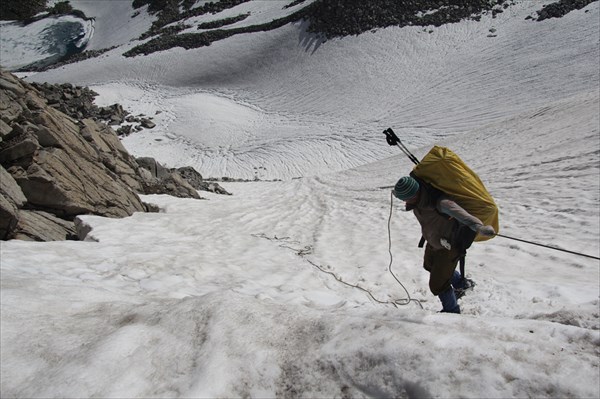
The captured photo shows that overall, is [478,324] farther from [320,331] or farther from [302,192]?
[302,192]

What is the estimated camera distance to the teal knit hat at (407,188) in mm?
3543

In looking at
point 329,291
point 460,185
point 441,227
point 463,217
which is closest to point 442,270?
point 441,227

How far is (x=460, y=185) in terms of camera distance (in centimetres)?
355

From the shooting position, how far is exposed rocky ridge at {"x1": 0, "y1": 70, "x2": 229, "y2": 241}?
22.1 ft

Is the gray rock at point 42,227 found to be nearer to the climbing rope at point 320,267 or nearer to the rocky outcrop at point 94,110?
the climbing rope at point 320,267

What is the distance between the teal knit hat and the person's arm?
0.86 ft

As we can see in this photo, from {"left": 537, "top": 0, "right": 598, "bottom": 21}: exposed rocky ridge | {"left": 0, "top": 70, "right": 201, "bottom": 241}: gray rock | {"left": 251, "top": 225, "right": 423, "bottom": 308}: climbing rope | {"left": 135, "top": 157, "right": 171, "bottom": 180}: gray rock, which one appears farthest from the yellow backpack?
{"left": 537, "top": 0, "right": 598, "bottom": 21}: exposed rocky ridge

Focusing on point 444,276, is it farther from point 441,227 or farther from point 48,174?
point 48,174

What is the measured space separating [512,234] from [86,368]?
7315 millimetres

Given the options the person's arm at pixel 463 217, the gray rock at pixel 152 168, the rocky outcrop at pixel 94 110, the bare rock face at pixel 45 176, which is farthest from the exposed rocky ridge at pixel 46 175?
the rocky outcrop at pixel 94 110

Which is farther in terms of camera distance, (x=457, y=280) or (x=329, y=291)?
(x=329, y=291)

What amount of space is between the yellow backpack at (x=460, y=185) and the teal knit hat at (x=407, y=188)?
0.67 feet

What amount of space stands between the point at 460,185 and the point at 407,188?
471 millimetres

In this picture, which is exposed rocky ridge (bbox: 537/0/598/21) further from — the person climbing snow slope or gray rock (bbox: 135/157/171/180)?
the person climbing snow slope
